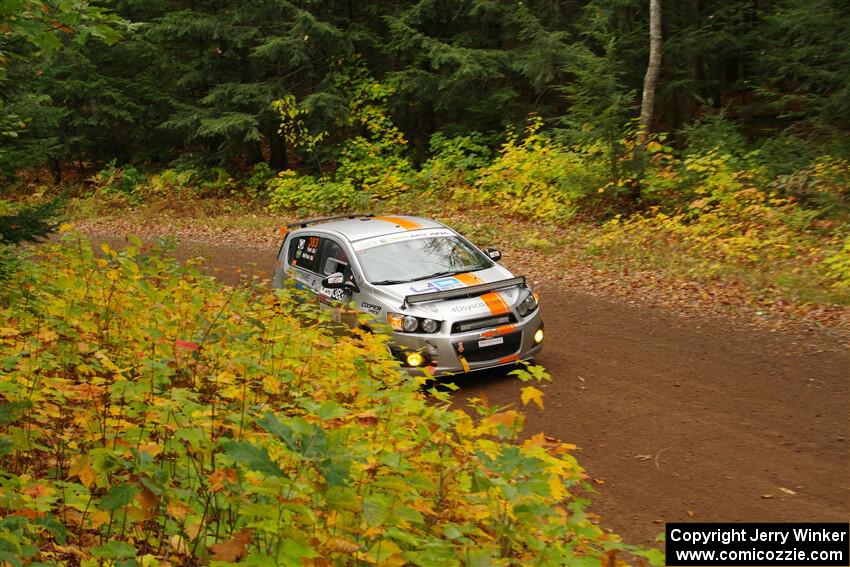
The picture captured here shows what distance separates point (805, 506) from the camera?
237 inches

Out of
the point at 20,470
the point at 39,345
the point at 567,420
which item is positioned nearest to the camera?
the point at 20,470

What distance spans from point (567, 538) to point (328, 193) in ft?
70.3

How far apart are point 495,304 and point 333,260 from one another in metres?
2.52

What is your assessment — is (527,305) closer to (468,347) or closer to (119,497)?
(468,347)

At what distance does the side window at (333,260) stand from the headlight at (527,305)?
228cm

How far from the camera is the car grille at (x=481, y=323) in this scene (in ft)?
29.0

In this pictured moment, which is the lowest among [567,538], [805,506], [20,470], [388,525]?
[805,506]

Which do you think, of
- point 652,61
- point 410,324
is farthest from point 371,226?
point 652,61

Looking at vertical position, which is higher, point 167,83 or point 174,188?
point 167,83

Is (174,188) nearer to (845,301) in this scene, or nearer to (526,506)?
(845,301)

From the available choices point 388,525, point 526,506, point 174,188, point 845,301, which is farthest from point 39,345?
point 174,188

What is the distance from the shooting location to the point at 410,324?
8.88 m

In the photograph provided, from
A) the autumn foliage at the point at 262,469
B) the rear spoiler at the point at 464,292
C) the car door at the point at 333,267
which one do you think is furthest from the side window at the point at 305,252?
the autumn foliage at the point at 262,469

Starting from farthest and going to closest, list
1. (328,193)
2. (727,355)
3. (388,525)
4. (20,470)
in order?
1. (328,193)
2. (727,355)
3. (20,470)
4. (388,525)
